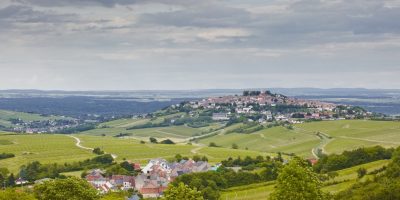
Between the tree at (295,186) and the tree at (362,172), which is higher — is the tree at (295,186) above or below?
above

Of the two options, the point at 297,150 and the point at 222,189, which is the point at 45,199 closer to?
the point at 222,189

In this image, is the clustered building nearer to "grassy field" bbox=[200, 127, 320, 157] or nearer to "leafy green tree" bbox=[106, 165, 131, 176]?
"leafy green tree" bbox=[106, 165, 131, 176]

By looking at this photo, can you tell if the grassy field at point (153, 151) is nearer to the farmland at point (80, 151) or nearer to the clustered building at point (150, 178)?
the farmland at point (80, 151)

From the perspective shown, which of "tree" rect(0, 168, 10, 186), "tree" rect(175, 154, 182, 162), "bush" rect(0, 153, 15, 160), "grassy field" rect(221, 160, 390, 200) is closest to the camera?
"grassy field" rect(221, 160, 390, 200)

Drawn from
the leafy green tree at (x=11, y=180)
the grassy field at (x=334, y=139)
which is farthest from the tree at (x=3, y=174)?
the grassy field at (x=334, y=139)

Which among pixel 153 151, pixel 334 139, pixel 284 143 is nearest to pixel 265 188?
pixel 153 151

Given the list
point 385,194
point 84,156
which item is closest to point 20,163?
point 84,156

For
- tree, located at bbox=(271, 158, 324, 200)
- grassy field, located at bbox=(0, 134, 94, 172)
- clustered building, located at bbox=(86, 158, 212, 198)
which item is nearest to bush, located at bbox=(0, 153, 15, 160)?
grassy field, located at bbox=(0, 134, 94, 172)
